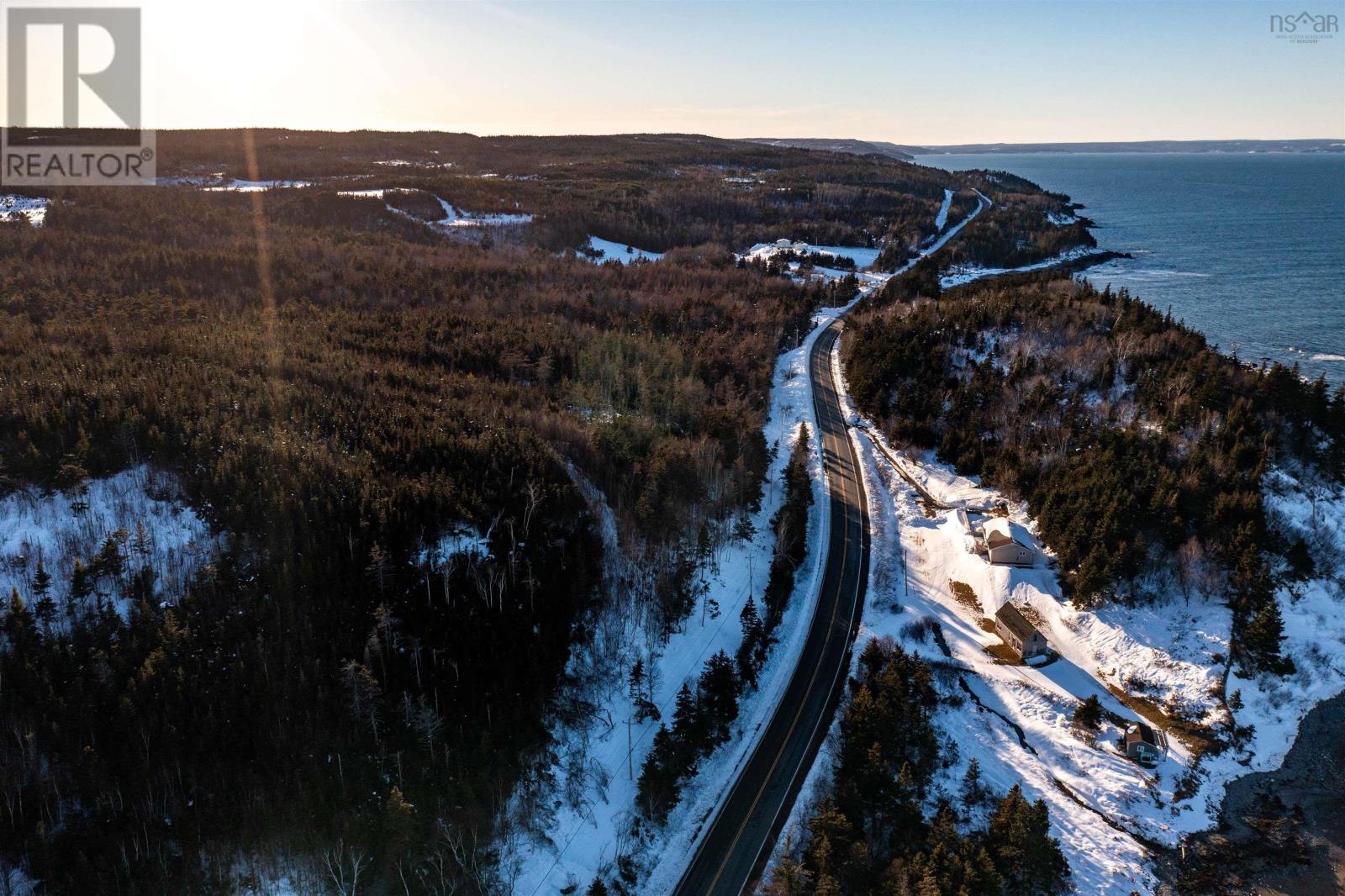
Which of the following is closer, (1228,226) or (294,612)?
(294,612)

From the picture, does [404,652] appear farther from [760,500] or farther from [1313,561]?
[1313,561]

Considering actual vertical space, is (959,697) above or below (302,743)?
below

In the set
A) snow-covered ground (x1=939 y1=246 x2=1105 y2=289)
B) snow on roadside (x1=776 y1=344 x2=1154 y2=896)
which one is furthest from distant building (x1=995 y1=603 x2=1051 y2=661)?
snow-covered ground (x1=939 y1=246 x2=1105 y2=289)

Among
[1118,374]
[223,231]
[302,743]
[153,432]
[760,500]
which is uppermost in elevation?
[223,231]

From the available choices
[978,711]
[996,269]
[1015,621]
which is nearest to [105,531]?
[978,711]

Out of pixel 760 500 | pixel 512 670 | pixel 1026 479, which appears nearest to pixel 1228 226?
pixel 1026 479

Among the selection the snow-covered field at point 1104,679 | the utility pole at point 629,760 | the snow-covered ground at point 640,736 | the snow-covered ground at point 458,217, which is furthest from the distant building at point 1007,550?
the snow-covered ground at point 458,217

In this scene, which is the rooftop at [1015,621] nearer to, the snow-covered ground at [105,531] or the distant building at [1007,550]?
the distant building at [1007,550]
